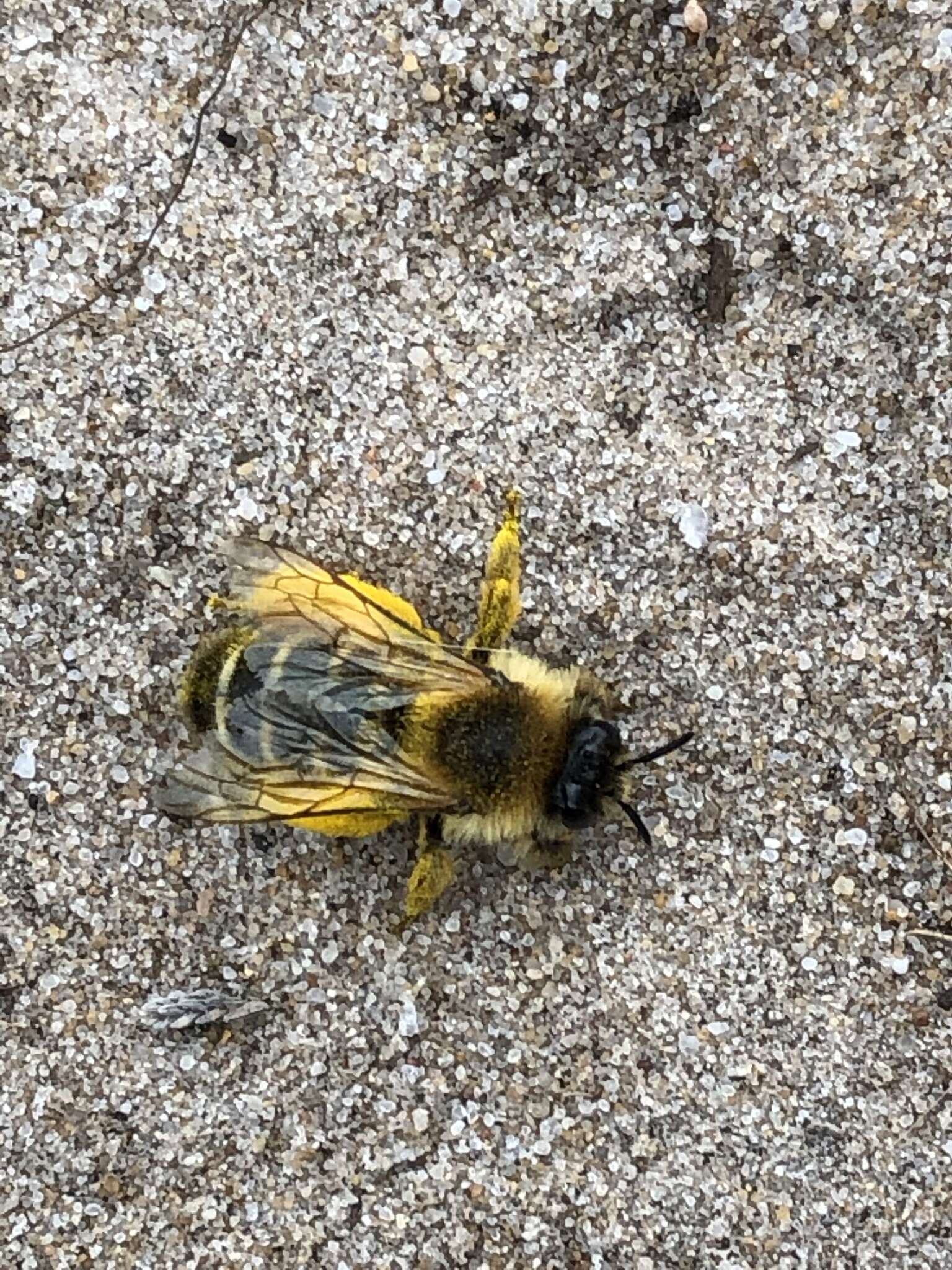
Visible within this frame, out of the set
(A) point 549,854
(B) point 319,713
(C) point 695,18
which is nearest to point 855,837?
(A) point 549,854

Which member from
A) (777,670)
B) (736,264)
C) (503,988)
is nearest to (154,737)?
(503,988)

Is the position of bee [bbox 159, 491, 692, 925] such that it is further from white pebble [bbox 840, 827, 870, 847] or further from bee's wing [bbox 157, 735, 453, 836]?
white pebble [bbox 840, 827, 870, 847]

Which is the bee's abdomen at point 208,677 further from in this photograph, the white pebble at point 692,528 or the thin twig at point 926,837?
the thin twig at point 926,837

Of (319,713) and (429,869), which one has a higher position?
(319,713)

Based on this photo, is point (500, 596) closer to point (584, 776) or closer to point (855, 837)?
point (584, 776)

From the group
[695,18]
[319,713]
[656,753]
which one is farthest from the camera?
[695,18]

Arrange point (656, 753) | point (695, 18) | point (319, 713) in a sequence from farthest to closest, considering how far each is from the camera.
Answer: point (695, 18)
point (656, 753)
point (319, 713)

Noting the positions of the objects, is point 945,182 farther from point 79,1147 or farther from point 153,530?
point 79,1147
